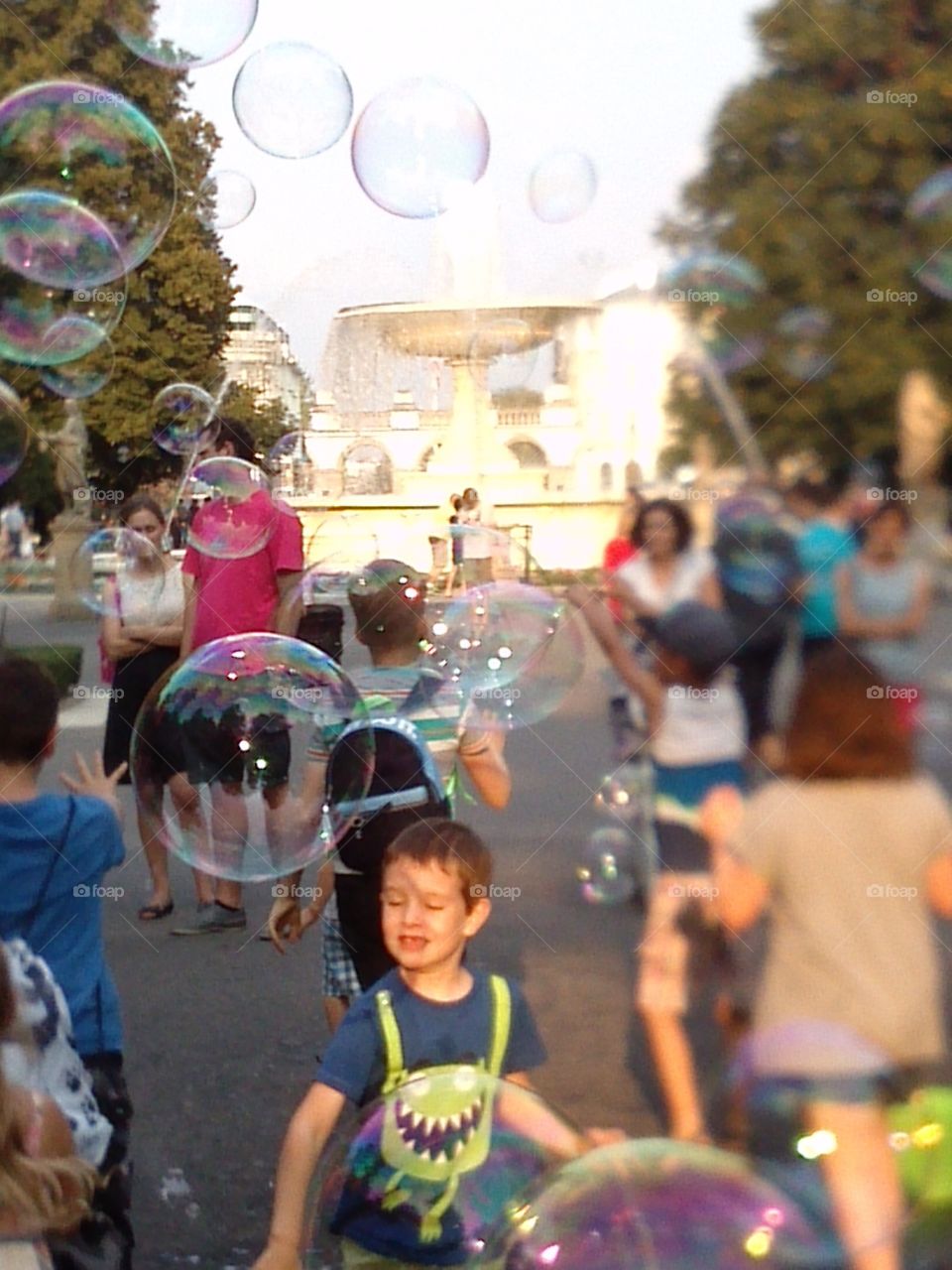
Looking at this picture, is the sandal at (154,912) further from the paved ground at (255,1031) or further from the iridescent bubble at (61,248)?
the iridescent bubble at (61,248)

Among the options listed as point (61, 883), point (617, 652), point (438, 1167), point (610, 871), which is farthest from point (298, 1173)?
point (610, 871)

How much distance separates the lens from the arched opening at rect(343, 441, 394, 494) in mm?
29875

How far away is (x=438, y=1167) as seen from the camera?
252 centimetres

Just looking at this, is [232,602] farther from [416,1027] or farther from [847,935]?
[416,1027]

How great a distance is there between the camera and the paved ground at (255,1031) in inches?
157

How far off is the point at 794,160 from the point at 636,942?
18.8m

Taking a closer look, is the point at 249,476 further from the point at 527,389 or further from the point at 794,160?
the point at 527,389

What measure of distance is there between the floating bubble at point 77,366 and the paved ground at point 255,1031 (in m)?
2.39

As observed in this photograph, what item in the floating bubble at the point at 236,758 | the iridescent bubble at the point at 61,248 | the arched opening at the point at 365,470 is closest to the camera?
the floating bubble at the point at 236,758

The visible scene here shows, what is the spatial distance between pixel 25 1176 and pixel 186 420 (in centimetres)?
1572

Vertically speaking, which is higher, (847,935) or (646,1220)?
(847,935)

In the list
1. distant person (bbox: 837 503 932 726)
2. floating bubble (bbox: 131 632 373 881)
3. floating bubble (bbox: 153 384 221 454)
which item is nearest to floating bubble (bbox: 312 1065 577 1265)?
floating bubble (bbox: 131 632 373 881)

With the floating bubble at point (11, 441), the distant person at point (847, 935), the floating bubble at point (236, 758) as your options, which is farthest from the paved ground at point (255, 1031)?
the floating bubble at point (11, 441)

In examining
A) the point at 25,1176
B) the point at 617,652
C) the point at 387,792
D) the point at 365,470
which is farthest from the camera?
the point at 365,470
